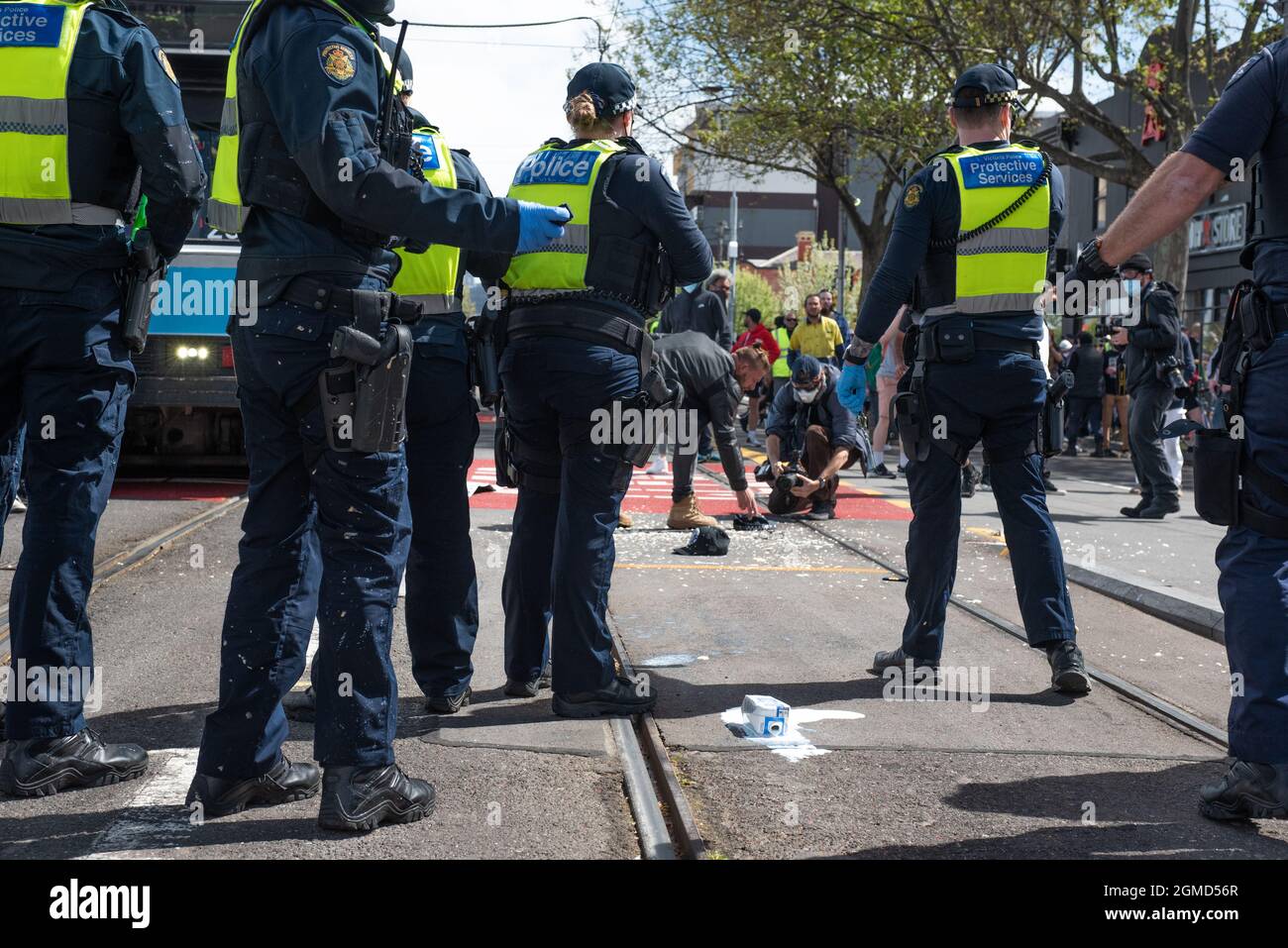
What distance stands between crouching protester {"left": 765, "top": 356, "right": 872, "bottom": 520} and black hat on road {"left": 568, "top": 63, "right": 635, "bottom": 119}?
6182 millimetres

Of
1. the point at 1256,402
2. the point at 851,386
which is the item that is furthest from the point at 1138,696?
the point at 851,386

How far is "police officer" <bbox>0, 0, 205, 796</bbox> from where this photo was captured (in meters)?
3.74

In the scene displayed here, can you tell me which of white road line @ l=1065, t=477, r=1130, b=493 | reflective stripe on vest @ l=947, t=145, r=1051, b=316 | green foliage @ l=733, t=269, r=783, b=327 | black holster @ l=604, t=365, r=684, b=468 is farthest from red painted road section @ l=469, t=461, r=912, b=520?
green foliage @ l=733, t=269, r=783, b=327

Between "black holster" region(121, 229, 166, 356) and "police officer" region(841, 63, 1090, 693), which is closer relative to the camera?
"black holster" region(121, 229, 166, 356)

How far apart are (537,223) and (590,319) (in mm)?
1153

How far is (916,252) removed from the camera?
523 cm

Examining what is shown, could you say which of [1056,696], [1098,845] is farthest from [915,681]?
[1098,845]

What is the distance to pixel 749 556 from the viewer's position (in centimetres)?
859

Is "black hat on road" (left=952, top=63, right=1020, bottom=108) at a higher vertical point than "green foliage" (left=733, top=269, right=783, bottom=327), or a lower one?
lower

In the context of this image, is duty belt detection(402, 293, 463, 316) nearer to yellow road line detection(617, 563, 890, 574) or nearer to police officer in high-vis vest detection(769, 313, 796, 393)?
yellow road line detection(617, 563, 890, 574)

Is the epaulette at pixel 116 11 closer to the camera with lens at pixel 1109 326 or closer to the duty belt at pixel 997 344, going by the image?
the duty belt at pixel 997 344

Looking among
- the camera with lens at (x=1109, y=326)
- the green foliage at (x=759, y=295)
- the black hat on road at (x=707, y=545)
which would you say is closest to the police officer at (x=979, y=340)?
the black hat on road at (x=707, y=545)

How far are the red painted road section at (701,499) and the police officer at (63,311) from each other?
6594mm

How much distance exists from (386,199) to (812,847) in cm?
183
